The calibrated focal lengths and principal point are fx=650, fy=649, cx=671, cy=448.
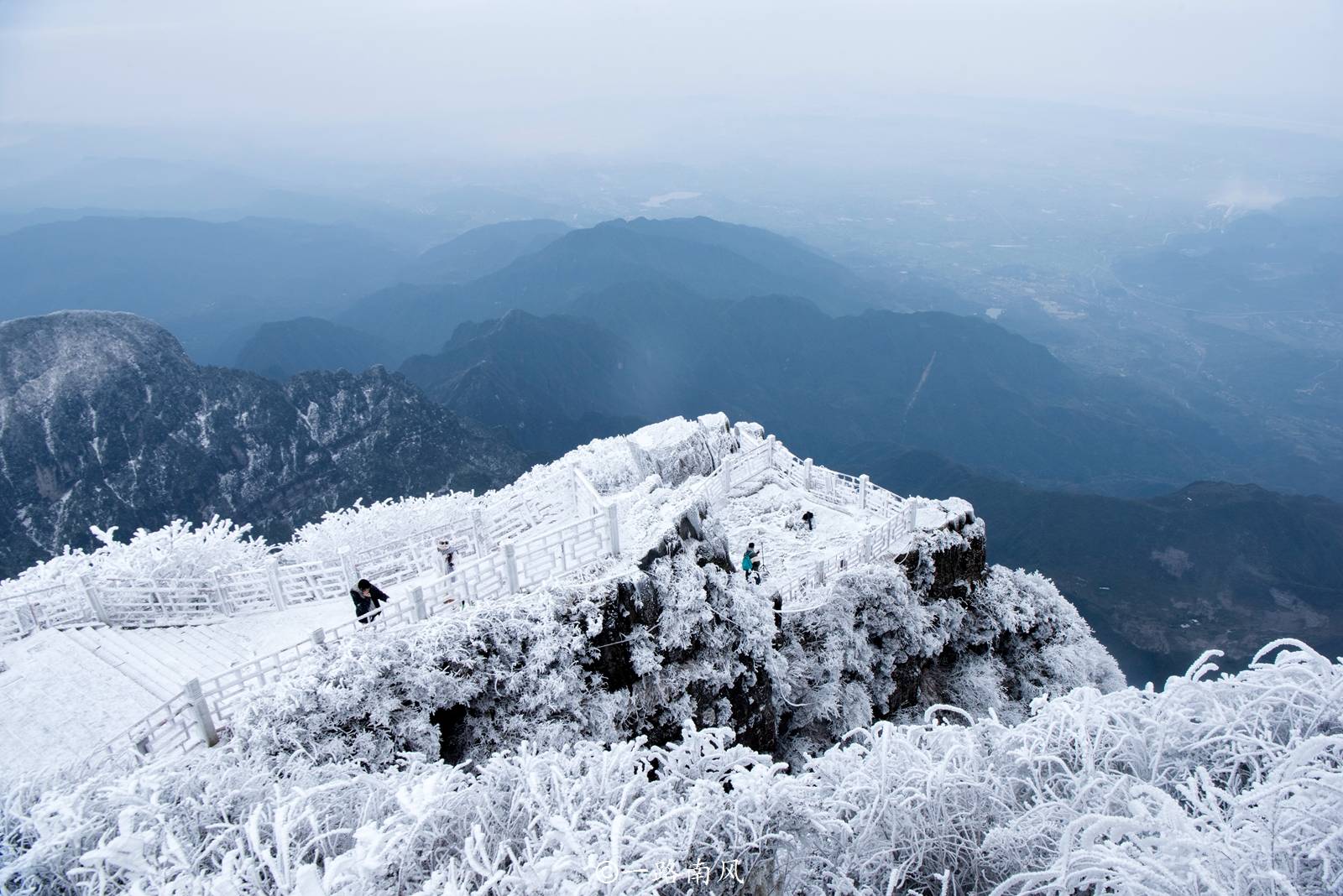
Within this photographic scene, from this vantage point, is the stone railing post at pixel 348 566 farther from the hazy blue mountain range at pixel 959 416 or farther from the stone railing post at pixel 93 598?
the hazy blue mountain range at pixel 959 416

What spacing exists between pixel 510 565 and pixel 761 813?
24.9ft

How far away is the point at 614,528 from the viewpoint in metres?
14.0

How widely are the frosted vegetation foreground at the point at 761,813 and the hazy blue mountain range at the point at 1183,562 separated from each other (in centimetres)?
6693

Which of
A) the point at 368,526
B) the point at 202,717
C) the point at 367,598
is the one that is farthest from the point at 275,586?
the point at 368,526

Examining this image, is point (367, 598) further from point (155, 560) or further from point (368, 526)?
point (368, 526)

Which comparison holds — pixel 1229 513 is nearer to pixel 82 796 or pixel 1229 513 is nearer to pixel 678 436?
pixel 678 436

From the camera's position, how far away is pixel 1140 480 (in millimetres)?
147375

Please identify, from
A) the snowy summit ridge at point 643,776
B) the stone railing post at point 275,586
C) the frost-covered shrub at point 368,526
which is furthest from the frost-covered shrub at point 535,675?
the frost-covered shrub at point 368,526

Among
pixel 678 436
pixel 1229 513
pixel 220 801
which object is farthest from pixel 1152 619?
pixel 220 801

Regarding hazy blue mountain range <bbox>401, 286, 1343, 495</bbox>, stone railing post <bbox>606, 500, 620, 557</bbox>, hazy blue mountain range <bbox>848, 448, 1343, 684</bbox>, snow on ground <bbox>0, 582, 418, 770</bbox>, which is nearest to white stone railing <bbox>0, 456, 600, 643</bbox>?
snow on ground <bbox>0, 582, 418, 770</bbox>

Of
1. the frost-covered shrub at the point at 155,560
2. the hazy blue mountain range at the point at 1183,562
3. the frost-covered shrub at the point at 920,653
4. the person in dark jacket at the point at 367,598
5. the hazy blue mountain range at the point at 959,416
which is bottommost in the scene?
the hazy blue mountain range at the point at 959,416

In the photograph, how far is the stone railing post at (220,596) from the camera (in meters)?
16.4

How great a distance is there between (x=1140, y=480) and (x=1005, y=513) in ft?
259

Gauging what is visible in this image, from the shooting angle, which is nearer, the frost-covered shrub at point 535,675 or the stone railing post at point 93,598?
the frost-covered shrub at point 535,675
